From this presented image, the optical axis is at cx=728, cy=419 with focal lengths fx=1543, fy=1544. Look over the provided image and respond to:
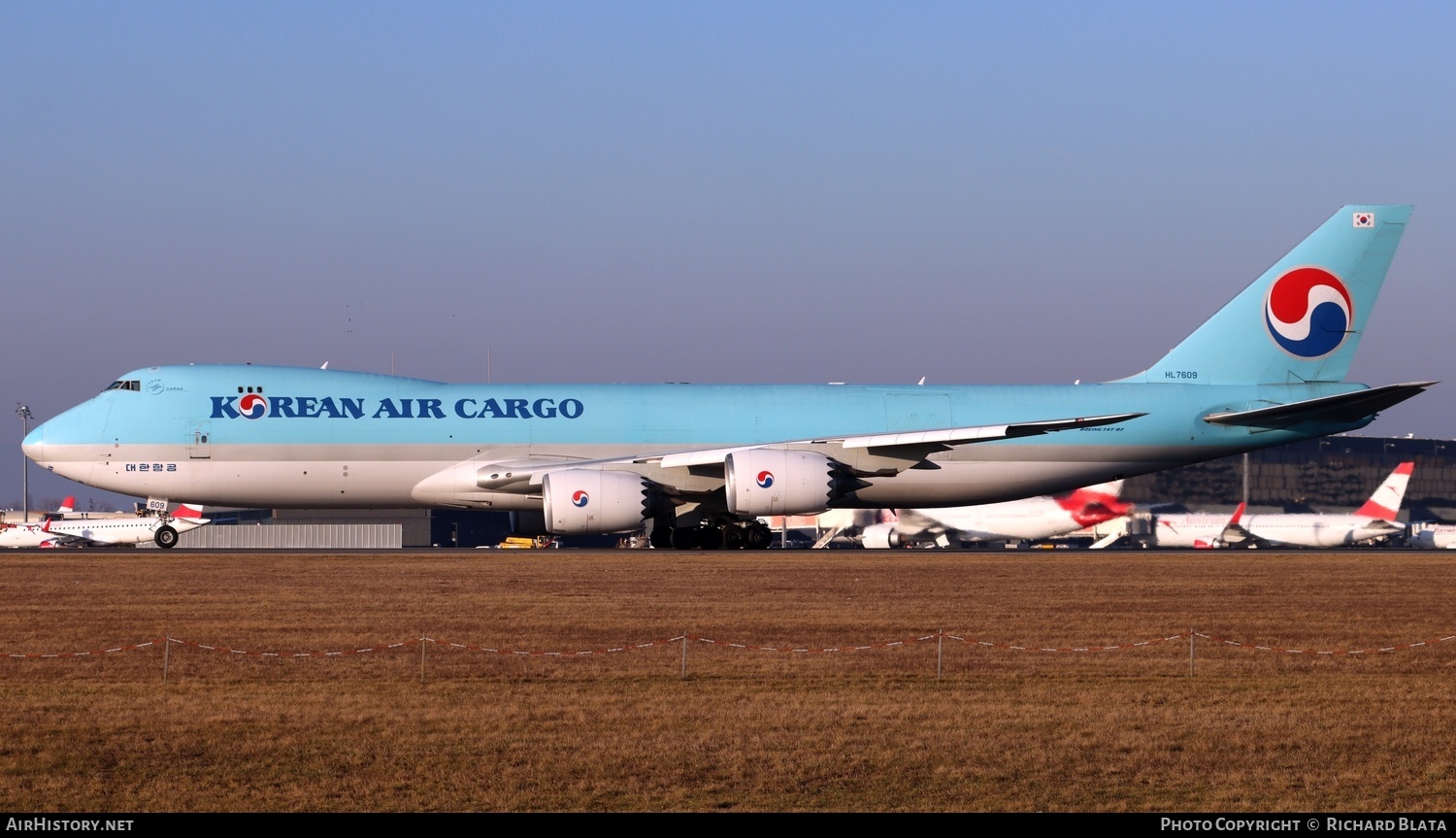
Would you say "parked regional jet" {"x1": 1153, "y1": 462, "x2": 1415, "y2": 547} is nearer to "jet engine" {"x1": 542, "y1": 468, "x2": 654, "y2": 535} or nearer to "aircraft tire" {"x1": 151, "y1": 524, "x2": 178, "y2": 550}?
"jet engine" {"x1": 542, "y1": 468, "x2": 654, "y2": 535}

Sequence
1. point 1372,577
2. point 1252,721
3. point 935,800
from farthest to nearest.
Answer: point 1372,577 → point 1252,721 → point 935,800

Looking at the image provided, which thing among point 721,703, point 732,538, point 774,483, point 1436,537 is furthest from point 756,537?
point 1436,537

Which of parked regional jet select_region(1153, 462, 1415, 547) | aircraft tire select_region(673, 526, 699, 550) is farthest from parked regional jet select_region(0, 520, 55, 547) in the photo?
parked regional jet select_region(1153, 462, 1415, 547)

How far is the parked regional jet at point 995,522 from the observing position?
219 feet

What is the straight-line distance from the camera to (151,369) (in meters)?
40.3

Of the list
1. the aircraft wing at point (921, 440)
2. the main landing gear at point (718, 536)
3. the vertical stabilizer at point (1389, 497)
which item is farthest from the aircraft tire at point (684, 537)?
the vertical stabilizer at point (1389, 497)

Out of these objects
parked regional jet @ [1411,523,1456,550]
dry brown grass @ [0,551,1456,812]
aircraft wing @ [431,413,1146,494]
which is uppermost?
aircraft wing @ [431,413,1146,494]

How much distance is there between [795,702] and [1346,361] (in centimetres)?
3364

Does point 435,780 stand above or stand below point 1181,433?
below

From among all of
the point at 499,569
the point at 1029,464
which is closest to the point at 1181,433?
the point at 1029,464

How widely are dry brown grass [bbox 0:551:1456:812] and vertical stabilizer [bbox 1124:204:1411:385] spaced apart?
15.8 metres

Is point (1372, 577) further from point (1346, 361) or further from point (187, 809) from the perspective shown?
point (187, 809)

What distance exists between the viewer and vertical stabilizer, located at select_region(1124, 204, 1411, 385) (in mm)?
43438
